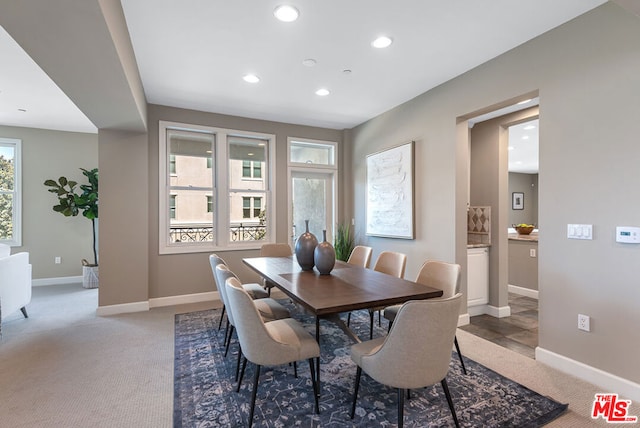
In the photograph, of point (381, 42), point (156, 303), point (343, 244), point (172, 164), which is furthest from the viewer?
point (343, 244)

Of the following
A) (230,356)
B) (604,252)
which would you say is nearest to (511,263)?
(604,252)

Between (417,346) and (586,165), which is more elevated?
(586,165)

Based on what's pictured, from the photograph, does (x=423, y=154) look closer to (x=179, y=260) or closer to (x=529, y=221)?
(x=179, y=260)

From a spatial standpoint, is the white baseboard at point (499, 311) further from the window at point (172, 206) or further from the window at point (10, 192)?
the window at point (10, 192)

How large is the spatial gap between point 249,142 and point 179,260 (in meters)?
2.09

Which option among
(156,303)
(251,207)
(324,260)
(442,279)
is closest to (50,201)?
(156,303)

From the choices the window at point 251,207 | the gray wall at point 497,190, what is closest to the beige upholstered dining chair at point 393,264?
the gray wall at point 497,190

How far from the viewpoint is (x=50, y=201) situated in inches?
216

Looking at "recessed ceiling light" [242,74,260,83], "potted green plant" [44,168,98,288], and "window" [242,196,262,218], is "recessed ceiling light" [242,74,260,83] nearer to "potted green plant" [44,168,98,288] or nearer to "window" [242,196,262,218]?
"window" [242,196,262,218]

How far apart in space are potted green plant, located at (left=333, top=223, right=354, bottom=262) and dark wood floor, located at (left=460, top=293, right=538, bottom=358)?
202cm

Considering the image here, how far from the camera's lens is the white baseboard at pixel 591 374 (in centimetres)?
207

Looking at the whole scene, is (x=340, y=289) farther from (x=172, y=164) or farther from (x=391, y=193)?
(x=172, y=164)

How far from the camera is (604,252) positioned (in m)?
2.21

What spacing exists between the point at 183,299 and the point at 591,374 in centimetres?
447
